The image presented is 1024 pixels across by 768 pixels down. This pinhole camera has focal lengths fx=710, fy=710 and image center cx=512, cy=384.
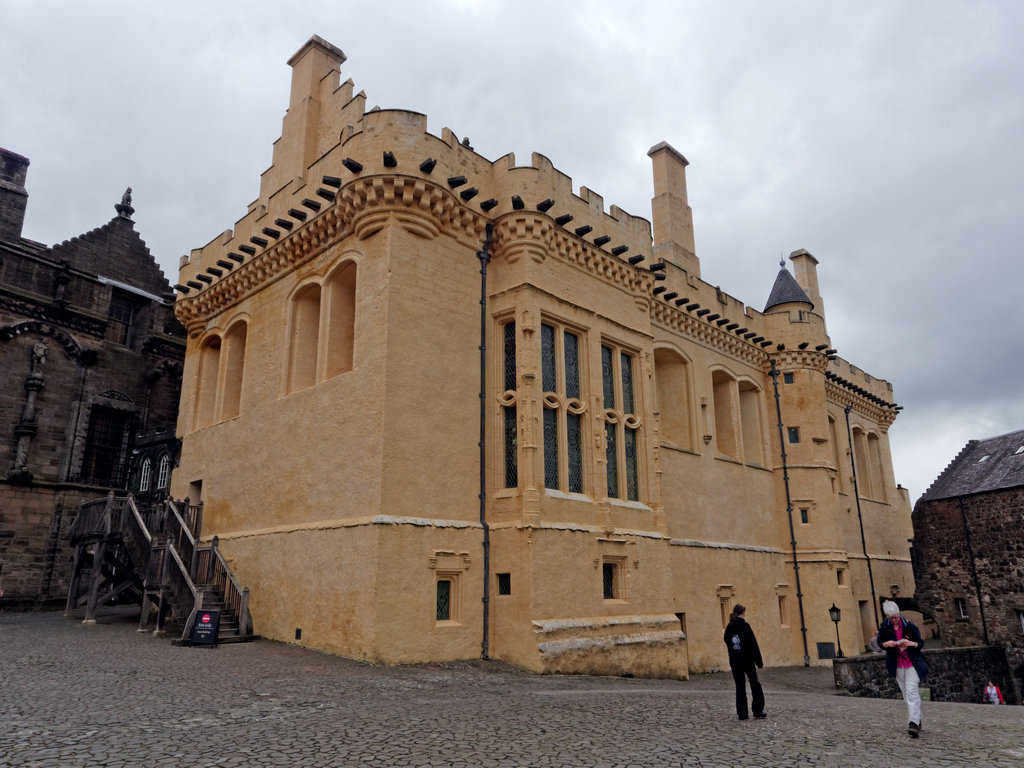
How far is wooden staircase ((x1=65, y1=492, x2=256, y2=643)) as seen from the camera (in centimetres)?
1503

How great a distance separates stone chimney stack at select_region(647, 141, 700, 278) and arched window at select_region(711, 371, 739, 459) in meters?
4.01

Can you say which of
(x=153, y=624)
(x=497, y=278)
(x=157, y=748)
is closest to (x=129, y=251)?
(x=153, y=624)

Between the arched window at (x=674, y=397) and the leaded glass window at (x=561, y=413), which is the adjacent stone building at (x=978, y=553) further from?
the leaded glass window at (x=561, y=413)

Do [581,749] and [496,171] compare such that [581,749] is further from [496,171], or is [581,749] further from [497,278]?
[496,171]

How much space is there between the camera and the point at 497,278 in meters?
16.8

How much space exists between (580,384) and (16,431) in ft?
60.0

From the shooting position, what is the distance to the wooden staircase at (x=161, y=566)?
1503cm

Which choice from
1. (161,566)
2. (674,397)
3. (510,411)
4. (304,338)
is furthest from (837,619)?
(161,566)

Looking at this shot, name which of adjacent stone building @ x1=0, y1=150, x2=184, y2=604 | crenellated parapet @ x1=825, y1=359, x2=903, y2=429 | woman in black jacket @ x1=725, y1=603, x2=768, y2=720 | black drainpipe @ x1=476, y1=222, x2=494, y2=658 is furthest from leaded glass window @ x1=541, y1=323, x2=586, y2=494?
crenellated parapet @ x1=825, y1=359, x2=903, y2=429

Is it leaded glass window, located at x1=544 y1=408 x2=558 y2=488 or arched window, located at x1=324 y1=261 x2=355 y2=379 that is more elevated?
arched window, located at x1=324 y1=261 x2=355 y2=379

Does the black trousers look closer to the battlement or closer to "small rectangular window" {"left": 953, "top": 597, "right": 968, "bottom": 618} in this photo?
the battlement

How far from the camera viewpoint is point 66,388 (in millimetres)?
24188

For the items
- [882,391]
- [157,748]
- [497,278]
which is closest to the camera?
[157,748]

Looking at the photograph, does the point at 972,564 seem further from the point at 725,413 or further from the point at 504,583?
the point at 504,583
